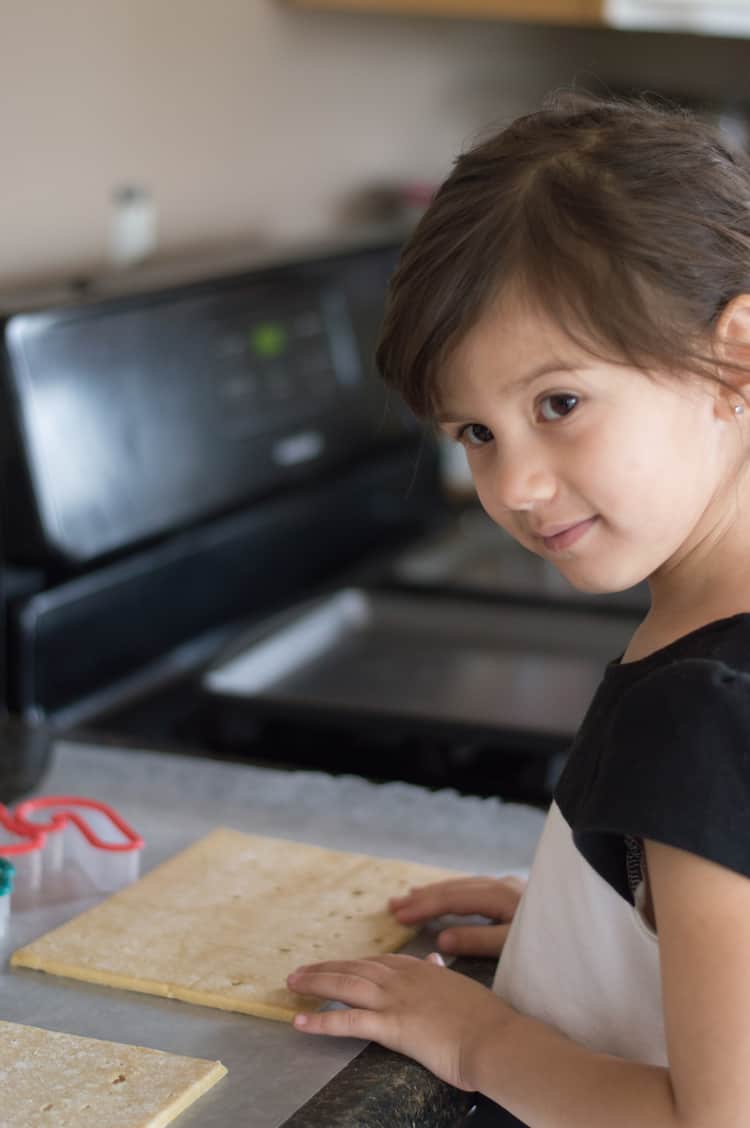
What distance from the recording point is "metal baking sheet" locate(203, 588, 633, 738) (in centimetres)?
148

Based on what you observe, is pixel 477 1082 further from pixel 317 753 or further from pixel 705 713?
pixel 317 753

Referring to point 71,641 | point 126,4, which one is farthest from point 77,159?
point 71,641

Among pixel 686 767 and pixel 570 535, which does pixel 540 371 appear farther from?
pixel 686 767

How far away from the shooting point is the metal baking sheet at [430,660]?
148cm

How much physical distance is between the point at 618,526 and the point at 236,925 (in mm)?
357

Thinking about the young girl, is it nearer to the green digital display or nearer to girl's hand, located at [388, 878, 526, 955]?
girl's hand, located at [388, 878, 526, 955]

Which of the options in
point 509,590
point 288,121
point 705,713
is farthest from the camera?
point 288,121

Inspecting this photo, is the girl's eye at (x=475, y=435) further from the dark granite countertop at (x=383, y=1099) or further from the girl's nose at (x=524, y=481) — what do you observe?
the dark granite countertop at (x=383, y=1099)

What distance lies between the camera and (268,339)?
5.57 ft

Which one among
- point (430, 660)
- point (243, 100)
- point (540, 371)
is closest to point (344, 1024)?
point (540, 371)

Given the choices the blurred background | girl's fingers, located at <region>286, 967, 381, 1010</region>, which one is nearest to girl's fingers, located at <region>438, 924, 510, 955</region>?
girl's fingers, located at <region>286, 967, 381, 1010</region>

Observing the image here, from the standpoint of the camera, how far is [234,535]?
1663 millimetres

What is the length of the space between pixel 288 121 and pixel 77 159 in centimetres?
41

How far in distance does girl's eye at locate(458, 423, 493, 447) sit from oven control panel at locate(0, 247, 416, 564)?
2.12 ft
